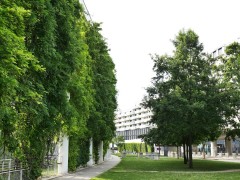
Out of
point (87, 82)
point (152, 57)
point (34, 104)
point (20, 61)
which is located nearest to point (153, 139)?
point (152, 57)

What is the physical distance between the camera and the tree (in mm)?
29344

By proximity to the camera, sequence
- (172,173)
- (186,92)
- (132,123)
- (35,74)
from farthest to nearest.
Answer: (132,123) → (186,92) → (172,173) → (35,74)

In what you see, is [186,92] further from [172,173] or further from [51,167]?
[51,167]

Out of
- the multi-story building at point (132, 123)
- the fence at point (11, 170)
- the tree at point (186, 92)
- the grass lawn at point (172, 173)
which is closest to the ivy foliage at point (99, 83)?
the grass lawn at point (172, 173)

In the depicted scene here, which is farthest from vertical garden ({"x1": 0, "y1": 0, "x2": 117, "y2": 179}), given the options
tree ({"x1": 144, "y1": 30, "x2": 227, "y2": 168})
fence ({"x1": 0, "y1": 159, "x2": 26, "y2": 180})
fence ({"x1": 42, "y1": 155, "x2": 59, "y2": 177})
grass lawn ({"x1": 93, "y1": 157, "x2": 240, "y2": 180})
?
tree ({"x1": 144, "y1": 30, "x2": 227, "y2": 168})

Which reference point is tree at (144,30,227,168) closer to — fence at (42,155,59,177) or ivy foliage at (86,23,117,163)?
ivy foliage at (86,23,117,163)

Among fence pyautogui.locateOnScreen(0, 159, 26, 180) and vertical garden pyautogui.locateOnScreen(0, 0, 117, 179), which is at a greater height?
vertical garden pyautogui.locateOnScreen(0, 0, 117, 179)

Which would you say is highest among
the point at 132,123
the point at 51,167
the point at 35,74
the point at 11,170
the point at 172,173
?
the point at 132,123

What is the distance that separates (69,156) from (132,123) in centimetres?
14860

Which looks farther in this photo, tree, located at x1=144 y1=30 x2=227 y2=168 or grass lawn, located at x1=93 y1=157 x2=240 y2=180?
tree, located at x1=144 y1=30 x2=227 y2=168

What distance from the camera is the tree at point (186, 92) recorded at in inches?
1155

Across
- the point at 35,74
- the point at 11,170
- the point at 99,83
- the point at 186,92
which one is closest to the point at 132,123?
the point at 99,83

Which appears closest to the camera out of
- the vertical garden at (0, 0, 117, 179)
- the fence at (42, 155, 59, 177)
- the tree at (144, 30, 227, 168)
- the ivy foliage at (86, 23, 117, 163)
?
the vertical garden at (0, 0, 117, 179)

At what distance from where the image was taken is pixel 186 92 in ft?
102
